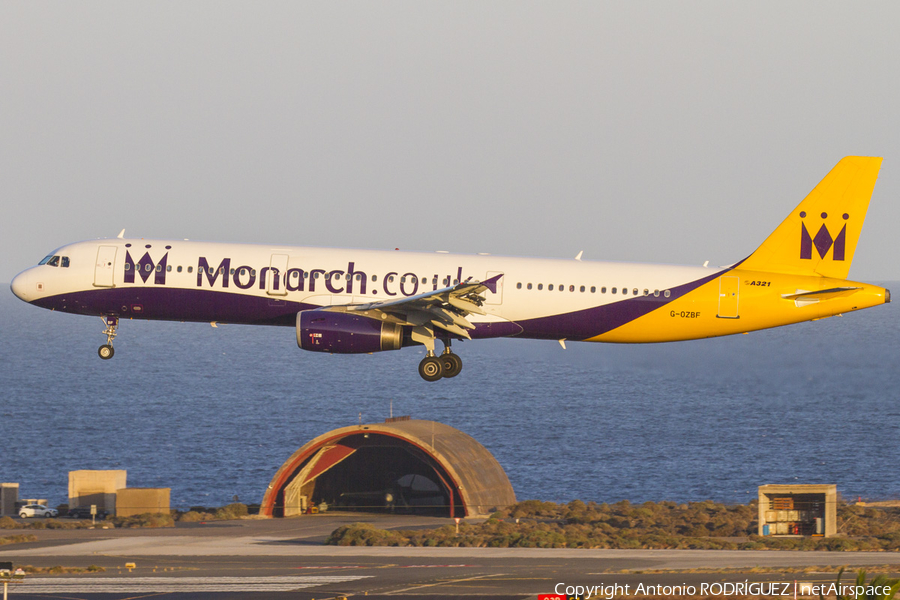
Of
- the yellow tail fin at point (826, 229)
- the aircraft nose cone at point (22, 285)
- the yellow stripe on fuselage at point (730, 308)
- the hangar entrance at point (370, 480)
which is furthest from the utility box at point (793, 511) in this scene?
the aircraft nose cone at point (22, 285)

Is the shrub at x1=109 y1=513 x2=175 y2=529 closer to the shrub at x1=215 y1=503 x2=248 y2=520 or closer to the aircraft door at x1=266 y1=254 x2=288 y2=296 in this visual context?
the shrub at x1=215 y1=503 x2=248 y2=520

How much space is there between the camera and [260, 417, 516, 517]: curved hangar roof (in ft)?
227

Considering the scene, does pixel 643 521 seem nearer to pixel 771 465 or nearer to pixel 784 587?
pixel 784 587

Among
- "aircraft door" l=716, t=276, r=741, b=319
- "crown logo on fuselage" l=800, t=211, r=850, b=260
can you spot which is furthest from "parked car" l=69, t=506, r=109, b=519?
"crown logo on fuselage" l=800, t=211, r=850, b=260

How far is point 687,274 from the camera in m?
43.8

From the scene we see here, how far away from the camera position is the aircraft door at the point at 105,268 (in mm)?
44594

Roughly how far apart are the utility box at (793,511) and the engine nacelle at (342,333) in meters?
27.9

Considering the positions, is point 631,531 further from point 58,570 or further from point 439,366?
point 58,570

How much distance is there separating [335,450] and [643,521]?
20.7 metres

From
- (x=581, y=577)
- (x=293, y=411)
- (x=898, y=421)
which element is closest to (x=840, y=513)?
(x=581, y=577)

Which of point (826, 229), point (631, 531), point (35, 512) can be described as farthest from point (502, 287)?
point (35, 512)

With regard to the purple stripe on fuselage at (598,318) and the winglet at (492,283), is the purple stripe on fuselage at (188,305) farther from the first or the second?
the purple stripe on fuselage at (598,318)

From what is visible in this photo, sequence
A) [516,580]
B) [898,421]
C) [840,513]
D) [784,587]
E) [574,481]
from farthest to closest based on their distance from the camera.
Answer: [898,421]
[574,481]
[840,513]
[516,580]
[784,587]

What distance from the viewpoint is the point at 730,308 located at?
143 feet
